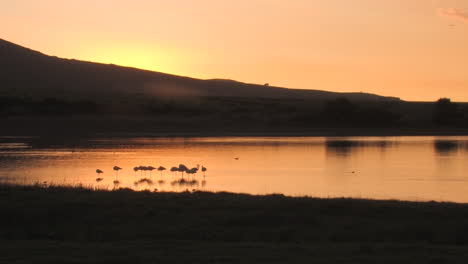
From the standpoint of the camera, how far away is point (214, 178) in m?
21.5

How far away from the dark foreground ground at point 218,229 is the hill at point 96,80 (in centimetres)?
6808

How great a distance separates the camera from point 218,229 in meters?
11.7

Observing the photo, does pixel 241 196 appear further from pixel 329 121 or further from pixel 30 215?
pixel 329 121

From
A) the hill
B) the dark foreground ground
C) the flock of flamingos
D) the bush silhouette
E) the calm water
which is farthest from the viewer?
the hill

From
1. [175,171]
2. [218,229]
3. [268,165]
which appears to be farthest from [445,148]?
[218,229]

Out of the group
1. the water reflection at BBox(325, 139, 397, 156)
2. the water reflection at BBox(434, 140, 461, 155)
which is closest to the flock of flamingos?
the water reflection at BBox(325, 139, 397, 156)

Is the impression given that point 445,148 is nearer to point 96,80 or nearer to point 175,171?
point 175,171

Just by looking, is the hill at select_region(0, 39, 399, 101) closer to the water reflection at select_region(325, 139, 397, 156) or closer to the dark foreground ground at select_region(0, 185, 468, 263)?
the water reflection at select_region(325, 139, 397, 156)

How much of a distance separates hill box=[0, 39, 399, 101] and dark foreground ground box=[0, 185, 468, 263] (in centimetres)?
6808

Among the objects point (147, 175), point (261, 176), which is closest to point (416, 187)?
point (261, 176)

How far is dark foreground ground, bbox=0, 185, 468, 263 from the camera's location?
8805 mm

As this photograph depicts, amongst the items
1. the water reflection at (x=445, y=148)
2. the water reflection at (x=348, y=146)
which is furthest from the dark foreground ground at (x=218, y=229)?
the water reflection at (x=445, y=148)

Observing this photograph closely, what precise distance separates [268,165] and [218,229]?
13818mm

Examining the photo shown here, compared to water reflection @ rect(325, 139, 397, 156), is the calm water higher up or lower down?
lower down
